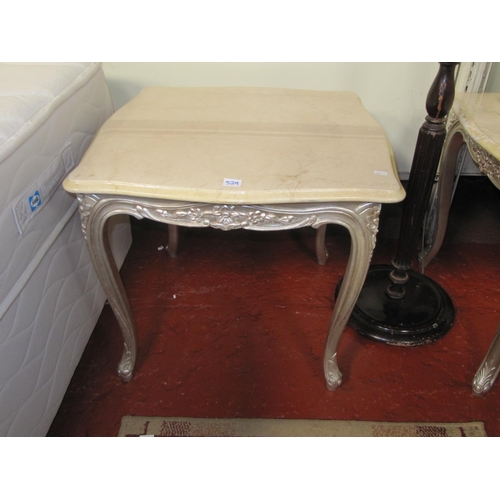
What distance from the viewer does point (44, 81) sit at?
0.99 meters

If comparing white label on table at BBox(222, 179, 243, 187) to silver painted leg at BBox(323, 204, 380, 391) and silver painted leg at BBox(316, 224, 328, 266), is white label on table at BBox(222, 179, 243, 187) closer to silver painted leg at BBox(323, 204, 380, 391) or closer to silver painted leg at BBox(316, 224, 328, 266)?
silver painted leg at BBox(323, 204, 380, 391)

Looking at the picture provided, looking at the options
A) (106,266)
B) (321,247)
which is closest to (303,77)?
(321,247)

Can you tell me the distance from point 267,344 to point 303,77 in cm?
85

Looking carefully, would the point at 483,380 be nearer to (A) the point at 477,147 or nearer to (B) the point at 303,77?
(A) the point at 477,147

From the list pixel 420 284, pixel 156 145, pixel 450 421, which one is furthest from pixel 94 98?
pixel 450 421

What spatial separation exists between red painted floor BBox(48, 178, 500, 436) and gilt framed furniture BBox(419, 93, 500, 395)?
0.09 m

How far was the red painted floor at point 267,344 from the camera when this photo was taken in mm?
1056

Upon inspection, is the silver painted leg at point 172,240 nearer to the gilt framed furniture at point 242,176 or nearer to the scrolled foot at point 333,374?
the gilt framed furniture at point 242,176

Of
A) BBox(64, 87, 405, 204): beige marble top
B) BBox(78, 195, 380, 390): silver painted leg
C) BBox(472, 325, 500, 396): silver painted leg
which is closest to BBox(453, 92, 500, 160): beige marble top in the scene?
BBox(64, 87, 405, 204): beige marble top

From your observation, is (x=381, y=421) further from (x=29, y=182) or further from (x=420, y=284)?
(x=29, y=182)

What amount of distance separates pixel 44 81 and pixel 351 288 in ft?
2.62

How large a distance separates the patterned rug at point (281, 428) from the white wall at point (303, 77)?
997mm

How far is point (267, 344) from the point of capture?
121cm

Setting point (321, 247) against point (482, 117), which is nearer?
point (482, 117)
